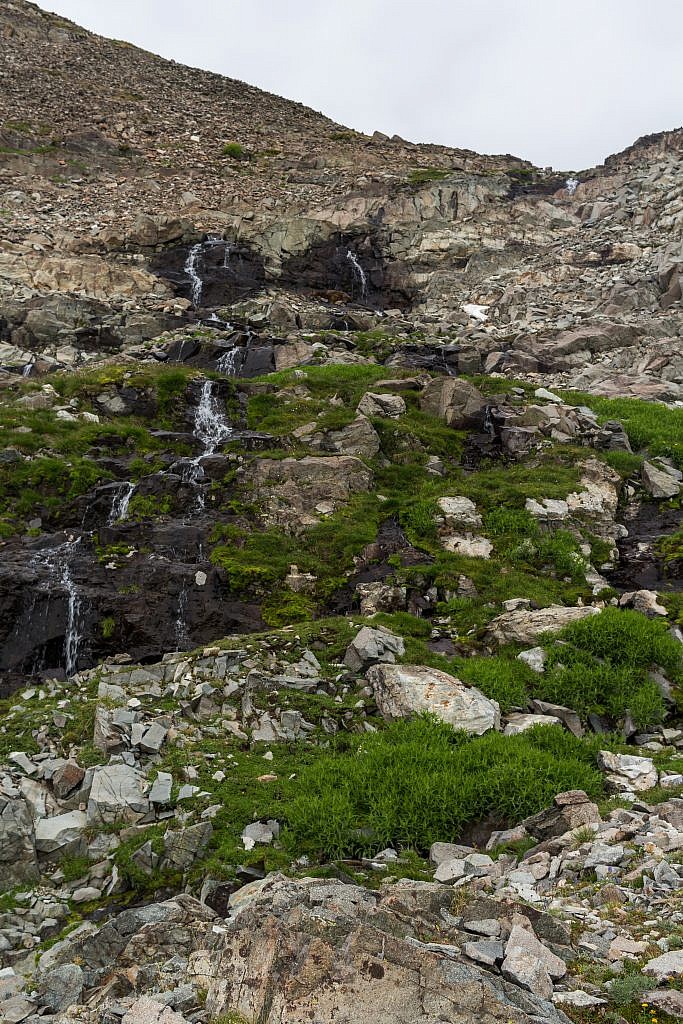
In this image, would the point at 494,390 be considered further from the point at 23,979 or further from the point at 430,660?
the point at 23,979

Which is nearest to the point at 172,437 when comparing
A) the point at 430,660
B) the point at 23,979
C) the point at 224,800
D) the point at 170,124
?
the point at 430,660

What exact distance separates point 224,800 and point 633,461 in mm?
13782

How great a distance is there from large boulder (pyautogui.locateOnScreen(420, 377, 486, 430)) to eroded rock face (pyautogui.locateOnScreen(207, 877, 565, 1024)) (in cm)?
1645

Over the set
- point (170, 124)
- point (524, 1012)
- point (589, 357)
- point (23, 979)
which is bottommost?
point (23, 979)

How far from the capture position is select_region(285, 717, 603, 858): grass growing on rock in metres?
7.73

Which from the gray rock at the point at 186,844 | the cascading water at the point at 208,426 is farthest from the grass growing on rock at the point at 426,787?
the cascading water at the point at 208,426

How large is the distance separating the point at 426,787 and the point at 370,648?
3.10m

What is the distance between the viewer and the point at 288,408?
831 inches

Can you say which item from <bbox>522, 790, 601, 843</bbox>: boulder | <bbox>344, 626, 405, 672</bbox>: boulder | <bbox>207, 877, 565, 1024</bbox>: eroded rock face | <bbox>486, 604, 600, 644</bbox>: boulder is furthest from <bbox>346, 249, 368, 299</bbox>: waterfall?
<bbox>207, 877, 565, 1024</bbox>: eroded rock face

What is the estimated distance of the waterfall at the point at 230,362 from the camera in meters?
25.6

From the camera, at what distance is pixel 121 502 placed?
16.6 metres

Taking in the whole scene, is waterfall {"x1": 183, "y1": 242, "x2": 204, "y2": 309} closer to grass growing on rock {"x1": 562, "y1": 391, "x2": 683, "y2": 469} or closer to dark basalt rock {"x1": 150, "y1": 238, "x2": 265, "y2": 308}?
dark basalt rock {"x1": 150, "y1": 238, "x2": 265, "y2": 308}

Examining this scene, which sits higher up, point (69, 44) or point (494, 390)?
point (69, 44)

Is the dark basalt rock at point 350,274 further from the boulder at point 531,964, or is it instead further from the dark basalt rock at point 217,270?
the boulder at point 531,964
